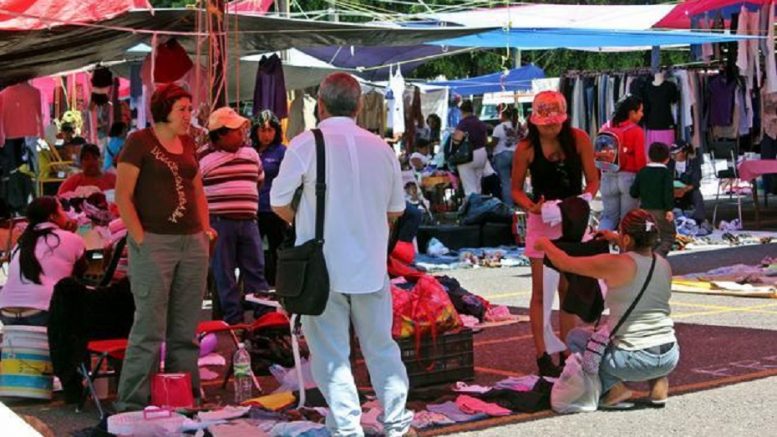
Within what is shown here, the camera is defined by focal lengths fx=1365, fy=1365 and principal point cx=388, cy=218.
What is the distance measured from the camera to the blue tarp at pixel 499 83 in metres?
30.1

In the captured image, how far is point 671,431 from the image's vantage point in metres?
6.96

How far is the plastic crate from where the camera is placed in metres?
8.15

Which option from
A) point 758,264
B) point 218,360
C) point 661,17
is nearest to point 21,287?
point 218,360

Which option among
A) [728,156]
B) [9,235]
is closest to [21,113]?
[9,235]

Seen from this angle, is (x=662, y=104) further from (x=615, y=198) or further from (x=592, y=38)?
(x=615, y=198)

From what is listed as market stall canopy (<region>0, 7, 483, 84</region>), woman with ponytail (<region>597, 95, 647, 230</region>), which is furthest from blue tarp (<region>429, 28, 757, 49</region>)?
market stall canopy (<region>0, 7, 483, 84</region>)

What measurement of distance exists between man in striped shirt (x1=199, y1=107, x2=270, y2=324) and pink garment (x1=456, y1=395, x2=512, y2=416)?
3185mm

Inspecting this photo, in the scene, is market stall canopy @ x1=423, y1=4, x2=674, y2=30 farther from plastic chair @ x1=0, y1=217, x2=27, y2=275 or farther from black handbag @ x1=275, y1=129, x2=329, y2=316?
black handbag @ x1=275, y1=129, x2=329, y2=316

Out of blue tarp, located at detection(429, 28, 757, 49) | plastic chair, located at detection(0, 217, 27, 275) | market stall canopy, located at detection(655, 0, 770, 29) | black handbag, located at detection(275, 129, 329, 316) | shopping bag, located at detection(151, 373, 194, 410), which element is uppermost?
market stall canopy, located at detection(655, 0, 770, 29)

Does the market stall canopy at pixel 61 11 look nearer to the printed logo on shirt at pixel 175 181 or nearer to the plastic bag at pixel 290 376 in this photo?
the printed logo on shirt at pixel 175 181

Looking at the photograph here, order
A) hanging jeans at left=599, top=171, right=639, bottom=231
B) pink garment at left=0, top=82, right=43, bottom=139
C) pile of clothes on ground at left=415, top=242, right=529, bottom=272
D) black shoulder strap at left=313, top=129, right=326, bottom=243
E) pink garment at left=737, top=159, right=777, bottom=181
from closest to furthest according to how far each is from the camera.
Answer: black shoulder strap at left=313, top=129, right=326, bottom=243
hanging jeans at left=599, top=171, right=639, bottom=231
pink garment at left=0, top=82, right=43, bottom=139
pile of clothes on ground at left=415, top=242, right=529, bottom=272
pink garment at left=737, top=159, right=777, bottom=181

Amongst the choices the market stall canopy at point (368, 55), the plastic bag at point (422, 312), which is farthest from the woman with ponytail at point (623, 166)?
the plastic bag at point (422, 312)

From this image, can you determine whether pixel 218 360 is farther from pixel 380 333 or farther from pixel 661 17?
pixel 661 17

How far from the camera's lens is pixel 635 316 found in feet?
24.9
